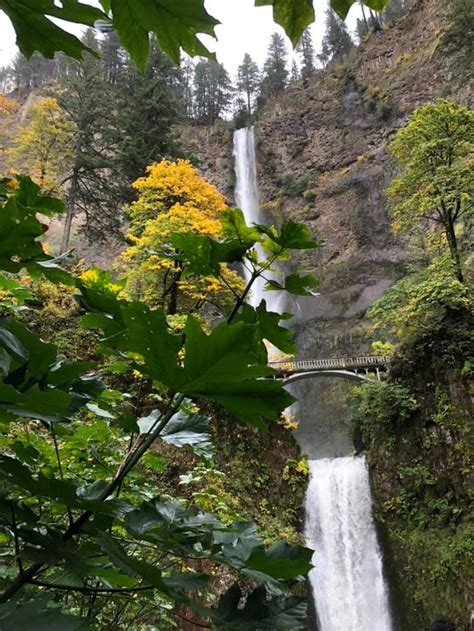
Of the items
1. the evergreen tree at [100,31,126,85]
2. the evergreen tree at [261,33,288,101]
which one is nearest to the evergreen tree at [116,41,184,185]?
the evergreen tree at [100,31,126,85]

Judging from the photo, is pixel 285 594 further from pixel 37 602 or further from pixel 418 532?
pixel 418 532

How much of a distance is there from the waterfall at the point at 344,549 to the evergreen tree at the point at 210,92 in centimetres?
3286

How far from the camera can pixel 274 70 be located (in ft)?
131

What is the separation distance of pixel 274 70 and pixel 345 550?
129 ft

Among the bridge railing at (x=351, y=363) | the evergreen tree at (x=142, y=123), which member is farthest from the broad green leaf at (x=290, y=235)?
the bridge railing at (x=351, y=363)

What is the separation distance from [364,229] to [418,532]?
19.4 meters

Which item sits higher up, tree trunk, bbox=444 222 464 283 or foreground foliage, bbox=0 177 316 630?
tree trunk, bbox=444 222 464 283

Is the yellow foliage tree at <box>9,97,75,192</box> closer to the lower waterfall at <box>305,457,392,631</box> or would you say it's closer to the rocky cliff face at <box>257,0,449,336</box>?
the lower waterfall at <box>305,457,392,631</box>

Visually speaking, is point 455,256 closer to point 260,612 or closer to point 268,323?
point 268,323

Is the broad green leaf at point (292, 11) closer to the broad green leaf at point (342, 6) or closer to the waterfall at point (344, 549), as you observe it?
the broad green leaf at point (342, 6)

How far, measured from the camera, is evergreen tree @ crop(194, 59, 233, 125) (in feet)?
128

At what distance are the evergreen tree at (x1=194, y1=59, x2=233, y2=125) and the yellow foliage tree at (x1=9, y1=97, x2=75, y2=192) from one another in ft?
80.5

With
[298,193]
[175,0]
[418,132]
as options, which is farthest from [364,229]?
[175,0]

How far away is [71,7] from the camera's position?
61 cm
